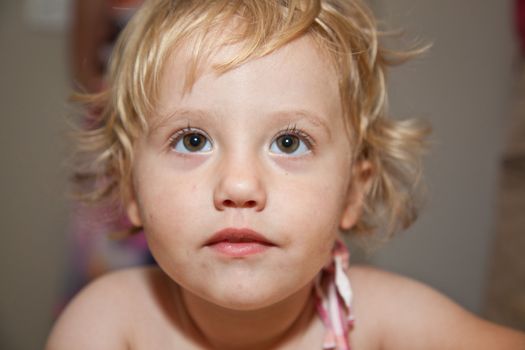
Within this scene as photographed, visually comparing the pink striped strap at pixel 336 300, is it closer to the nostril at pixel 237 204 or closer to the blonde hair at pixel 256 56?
the blonde hair at pixel 256 56

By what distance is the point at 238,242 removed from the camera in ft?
2.32

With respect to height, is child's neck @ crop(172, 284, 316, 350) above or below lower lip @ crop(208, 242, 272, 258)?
below

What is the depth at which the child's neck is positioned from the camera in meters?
0.89

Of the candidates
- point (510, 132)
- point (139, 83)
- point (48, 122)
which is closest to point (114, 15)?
point (48, 122)

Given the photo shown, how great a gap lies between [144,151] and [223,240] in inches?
7.5

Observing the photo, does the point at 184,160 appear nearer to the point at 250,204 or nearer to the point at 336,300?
the point at 250,204

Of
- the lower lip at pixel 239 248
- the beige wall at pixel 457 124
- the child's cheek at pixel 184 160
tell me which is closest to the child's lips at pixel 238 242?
the lower lip at pixel 239 248

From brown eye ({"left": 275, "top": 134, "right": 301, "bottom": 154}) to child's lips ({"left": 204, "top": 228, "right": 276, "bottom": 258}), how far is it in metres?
0.12

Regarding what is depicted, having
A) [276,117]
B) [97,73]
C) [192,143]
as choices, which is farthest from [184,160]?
[97,73]

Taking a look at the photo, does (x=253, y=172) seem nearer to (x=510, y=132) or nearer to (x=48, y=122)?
(x=510, y=132)

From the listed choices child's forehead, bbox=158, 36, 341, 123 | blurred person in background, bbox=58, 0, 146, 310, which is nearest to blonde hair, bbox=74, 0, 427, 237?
child's forehead, bbox=158, 36, 341, 123

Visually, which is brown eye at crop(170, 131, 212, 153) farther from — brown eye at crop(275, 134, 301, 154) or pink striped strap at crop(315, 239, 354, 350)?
pink striped strap at crop(315, 239, 354, 350)

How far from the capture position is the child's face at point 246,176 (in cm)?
71

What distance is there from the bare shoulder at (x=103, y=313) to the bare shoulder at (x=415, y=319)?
353mm
